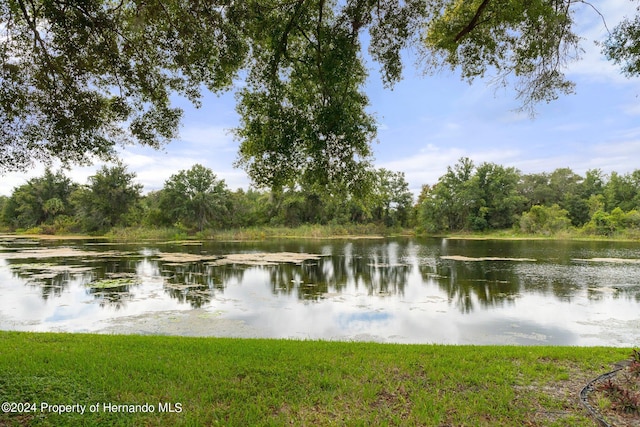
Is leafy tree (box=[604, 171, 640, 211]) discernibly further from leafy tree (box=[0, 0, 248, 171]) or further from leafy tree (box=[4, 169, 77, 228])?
leafy tree (box=[4, 169, 77, 228])

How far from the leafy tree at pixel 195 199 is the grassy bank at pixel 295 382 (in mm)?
40697

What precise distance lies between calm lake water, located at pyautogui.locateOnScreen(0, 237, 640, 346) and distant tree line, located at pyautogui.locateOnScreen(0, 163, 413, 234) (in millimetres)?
23001

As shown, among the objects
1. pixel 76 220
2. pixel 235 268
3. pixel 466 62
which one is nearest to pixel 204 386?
pixel 466 62

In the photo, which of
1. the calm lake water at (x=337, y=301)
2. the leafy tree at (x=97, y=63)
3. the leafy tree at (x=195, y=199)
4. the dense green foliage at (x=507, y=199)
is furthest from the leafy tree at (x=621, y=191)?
the leafy tree at (x=97, y=63)

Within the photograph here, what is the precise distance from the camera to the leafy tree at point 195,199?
44.6 meters

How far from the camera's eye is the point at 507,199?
50188 mm

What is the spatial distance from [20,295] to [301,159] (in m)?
10.3

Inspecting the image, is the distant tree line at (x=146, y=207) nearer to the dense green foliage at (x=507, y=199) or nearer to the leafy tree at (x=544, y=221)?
the dense green foliage at (x=507, y=199)

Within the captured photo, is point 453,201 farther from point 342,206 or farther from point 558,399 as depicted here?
point 558,399

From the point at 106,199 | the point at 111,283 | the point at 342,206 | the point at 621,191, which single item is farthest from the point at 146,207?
the point at 621,191

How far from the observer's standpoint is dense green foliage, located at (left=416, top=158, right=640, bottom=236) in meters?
48.7

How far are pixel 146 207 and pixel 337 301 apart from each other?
43.1m

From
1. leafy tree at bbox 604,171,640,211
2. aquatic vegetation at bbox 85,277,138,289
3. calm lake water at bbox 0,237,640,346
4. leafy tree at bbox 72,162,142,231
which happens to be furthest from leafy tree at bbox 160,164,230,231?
leafy tree at bbox 604,171,640,211

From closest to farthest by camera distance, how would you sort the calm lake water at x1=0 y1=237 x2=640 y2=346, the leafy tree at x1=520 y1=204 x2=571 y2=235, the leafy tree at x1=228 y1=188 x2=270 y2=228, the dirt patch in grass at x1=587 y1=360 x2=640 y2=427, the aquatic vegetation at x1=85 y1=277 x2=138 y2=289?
the dirt patch in grass at x1=587 y1=360 x2=640 y2=427, the calm lake water at x1=0 y1=237 x2=640 y2=346, the aquatic vegetation at x1=85 y1=277 x2=138 y2=289, the leafy tree at x1=520 y1=204 x2=571 y2=235, the leafy tree at x1=228 y1=188 x2=270 y2=228
